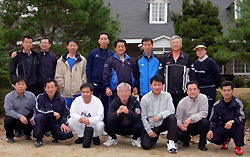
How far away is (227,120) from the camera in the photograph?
4527mm

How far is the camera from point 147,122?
4637 mm

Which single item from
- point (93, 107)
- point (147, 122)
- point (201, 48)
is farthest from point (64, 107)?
point (201, 48)

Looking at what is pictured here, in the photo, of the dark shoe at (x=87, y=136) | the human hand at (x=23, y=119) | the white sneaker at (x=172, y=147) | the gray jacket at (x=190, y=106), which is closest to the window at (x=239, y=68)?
the gray jacket at (x=190, y=106)

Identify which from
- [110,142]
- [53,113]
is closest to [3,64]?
[53,113]

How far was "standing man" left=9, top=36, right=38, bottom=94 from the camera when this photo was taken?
17.9ft

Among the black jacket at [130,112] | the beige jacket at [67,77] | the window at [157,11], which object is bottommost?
the black jacket at [130,112]

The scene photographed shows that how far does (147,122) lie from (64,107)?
165cm

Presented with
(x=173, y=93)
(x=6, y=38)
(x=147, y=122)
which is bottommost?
(x=147, y=122)

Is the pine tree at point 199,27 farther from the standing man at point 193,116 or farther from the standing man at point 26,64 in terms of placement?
the standing man at point 26,64

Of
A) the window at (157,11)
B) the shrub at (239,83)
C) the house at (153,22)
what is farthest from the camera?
the window at (157,11)

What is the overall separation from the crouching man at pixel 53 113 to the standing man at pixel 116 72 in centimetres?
96

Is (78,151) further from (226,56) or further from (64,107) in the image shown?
(226,56)

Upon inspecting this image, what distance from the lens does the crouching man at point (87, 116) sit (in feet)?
15.5

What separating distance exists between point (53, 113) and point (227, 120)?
124 inches
